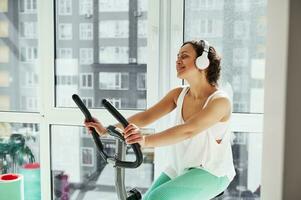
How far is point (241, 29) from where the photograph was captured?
256 centimetres

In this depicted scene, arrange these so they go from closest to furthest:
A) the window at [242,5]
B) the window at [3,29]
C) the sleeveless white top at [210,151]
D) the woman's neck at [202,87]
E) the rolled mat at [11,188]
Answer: the sleeveless white top at [210,151] < the woman's neck at [202,87] < the window at [242,5] < the rolled mat at [11,188] < the window at [3,29]

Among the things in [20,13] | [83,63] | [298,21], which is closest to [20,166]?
[83,63]

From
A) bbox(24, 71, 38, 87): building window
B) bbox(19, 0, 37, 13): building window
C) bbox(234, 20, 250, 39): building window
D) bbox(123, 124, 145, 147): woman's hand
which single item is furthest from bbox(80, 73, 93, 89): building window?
bbox(123, 124, 145, 147): woman's hand

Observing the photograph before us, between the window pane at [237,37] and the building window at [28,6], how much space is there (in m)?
1.10

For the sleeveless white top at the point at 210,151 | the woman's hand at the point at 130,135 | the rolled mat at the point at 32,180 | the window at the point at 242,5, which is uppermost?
the window at the point at 242,5

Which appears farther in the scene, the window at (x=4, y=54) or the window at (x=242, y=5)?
the window at (x=4, y=54)

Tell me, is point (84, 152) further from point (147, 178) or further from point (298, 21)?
point (298, 21)

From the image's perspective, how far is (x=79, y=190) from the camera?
301 centimetres

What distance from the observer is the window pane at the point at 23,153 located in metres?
3.02

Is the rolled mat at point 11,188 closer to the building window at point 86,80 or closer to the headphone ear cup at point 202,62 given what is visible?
the building window at point 86,80

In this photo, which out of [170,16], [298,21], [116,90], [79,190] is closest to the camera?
[298,21]

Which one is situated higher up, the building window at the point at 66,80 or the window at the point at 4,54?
the window at the point at 4,54

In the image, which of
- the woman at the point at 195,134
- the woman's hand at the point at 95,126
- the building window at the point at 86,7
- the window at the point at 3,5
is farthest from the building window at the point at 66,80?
the woman's hand at the point at 95,126

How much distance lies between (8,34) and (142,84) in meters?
1.09
